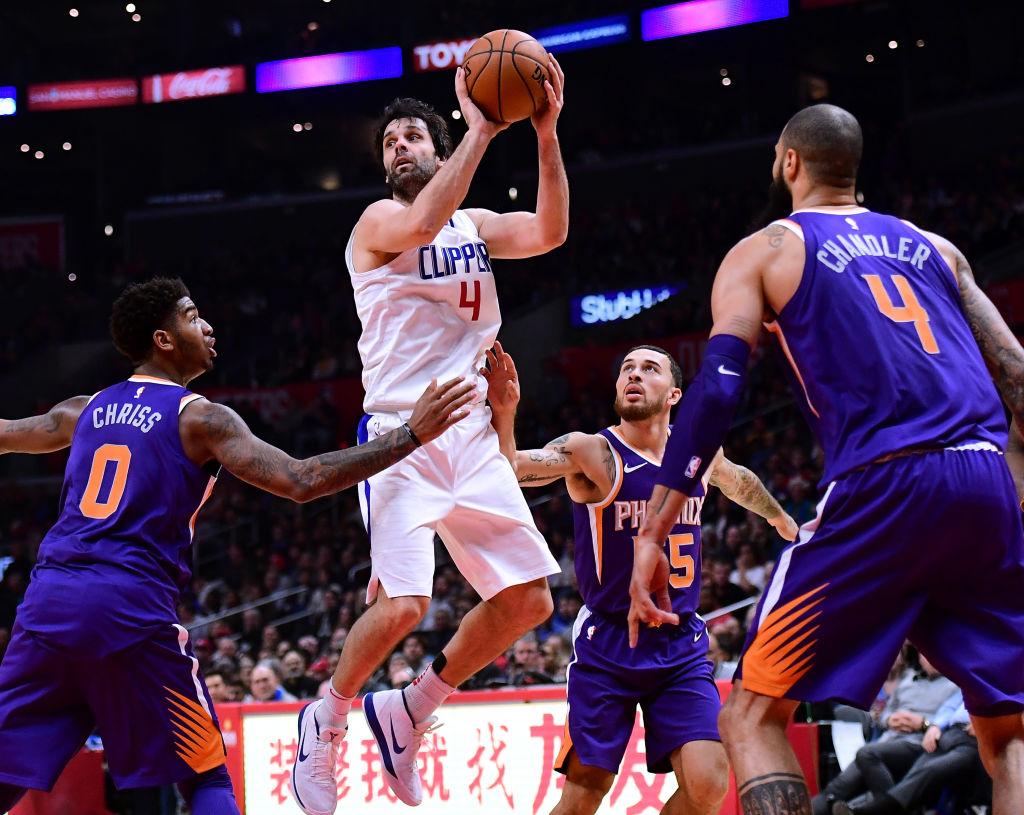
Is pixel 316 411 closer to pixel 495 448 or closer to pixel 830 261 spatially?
pixel 495 448

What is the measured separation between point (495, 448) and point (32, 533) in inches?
668

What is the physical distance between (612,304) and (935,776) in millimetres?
15648

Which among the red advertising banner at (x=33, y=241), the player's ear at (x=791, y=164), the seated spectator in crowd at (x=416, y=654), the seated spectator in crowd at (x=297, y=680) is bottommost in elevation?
the seated spectator in crowd at (x=297, y=680)

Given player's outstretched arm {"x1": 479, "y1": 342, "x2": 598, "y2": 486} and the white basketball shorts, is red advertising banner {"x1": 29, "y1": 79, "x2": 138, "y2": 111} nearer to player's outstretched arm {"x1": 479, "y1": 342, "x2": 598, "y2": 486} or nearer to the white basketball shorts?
player's outstretched arm {"x1": 479, "y1": 342, "x2": 598, "y2": 486}

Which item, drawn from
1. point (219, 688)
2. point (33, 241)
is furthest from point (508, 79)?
point (33, 241)

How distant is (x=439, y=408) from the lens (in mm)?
4266

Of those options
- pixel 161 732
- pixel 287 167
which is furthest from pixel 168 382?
pixel 287 167

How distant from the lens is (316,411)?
2162 cm

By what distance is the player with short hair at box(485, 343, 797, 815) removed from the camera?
5.46m

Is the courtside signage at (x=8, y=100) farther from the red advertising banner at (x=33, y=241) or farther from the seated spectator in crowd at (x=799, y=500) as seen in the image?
the seated spectator in crowd at (x=799, y=500)

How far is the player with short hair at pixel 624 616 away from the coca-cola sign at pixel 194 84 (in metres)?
20.7

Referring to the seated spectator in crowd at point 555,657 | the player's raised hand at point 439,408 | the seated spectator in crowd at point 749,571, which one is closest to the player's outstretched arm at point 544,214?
the player's raised hand at point 439,408

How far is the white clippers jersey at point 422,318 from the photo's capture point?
16.6 feet

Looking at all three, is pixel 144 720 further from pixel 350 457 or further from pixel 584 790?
pixel 584 790
